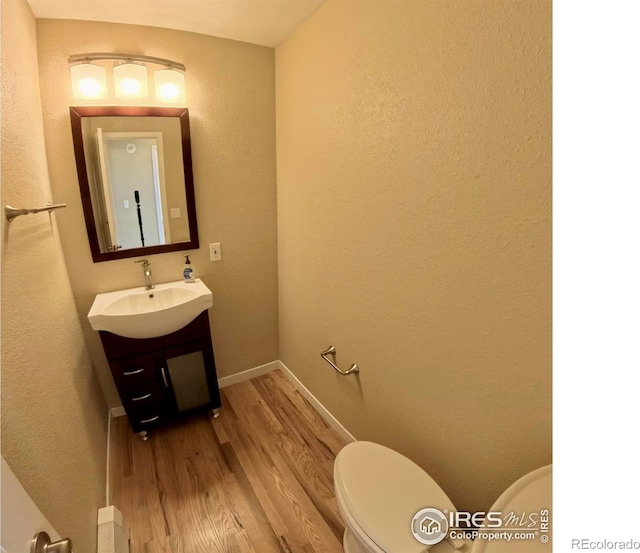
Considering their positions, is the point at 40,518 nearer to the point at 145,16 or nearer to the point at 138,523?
the point at 138,523

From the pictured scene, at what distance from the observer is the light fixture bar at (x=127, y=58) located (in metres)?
1.53

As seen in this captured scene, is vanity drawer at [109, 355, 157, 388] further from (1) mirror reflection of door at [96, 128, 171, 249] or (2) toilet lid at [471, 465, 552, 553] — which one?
(2) toilet lid at [471, 465, 552, 553]

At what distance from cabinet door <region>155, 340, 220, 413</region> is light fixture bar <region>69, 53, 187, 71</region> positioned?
1.50 m

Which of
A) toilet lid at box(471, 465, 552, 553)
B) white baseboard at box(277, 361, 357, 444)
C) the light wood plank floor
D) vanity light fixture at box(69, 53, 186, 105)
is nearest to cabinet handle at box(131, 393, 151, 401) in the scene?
the light wood plank floor

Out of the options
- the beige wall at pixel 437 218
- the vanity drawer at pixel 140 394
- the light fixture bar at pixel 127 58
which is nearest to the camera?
the beige wall at pixel 437 218

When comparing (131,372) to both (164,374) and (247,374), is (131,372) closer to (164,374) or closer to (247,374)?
(164,374)

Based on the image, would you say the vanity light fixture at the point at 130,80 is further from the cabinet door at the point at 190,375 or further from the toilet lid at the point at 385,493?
the toilet lid at the point at 385,493

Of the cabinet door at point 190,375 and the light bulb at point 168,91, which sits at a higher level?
the light bulb at point 168,91

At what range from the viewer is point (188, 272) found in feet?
6.64

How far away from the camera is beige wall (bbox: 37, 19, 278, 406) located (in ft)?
5.19

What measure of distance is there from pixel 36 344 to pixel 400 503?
1.29 meters

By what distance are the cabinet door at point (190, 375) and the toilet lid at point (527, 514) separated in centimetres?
161

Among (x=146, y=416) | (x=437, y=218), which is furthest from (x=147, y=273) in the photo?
(x=437, y=218)

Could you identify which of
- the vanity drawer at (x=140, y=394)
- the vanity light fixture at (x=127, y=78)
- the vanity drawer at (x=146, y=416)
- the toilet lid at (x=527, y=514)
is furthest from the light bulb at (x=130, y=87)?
the toilet lid at (x=527, y=514)
